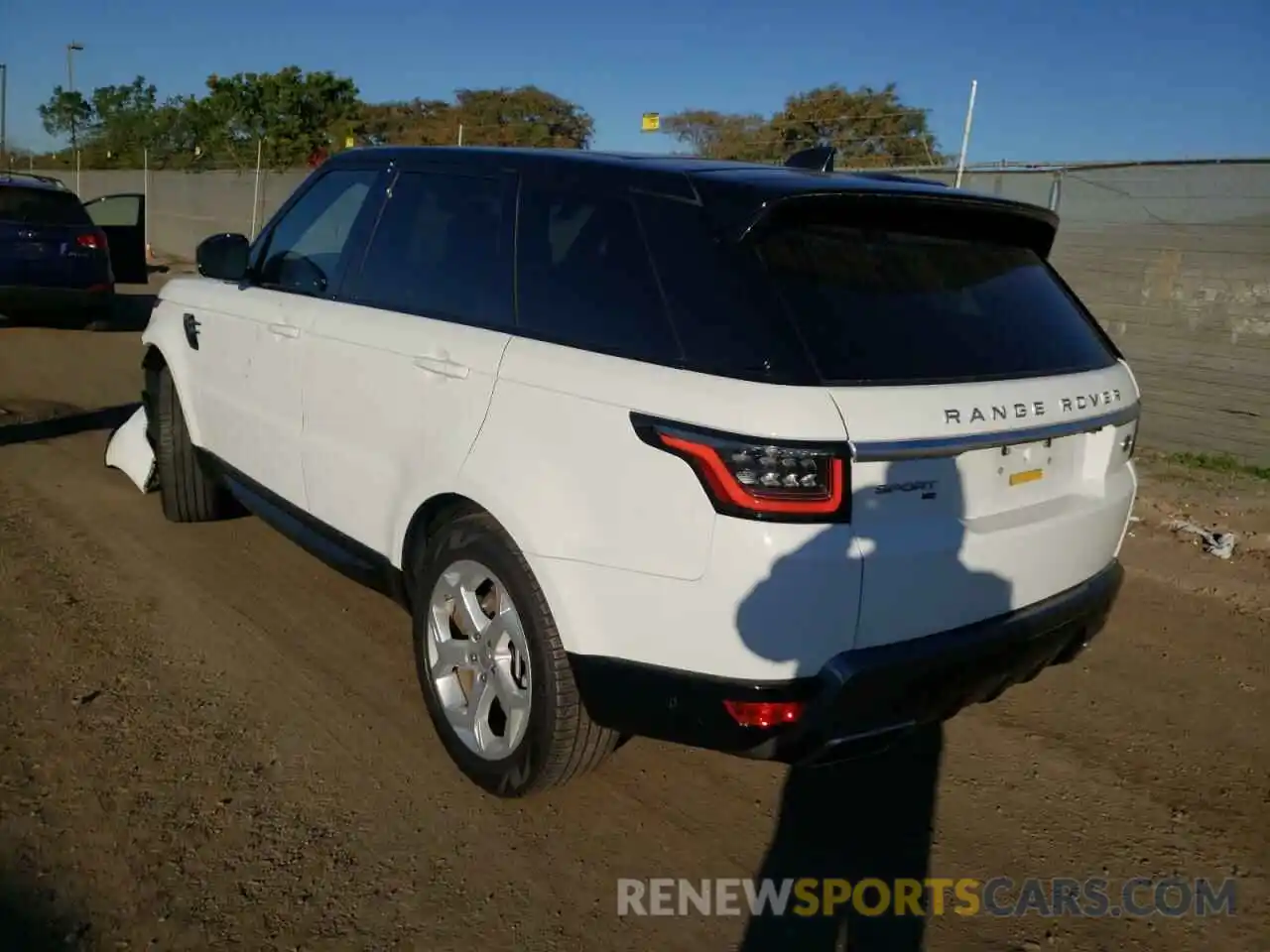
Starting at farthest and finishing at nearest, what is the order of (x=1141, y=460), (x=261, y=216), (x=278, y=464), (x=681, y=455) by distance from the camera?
1. (x=261, y=216)
2. (x=1141, y=460)
3. (x=278, y=464)
4. (x=681, y=455)

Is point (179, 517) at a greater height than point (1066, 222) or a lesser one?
lesser

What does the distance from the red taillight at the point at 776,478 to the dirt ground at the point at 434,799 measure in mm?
1100

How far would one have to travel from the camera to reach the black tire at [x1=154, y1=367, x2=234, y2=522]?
5211mm

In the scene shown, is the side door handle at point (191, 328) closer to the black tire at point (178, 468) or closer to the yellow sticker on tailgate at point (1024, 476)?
the black tire at point (178, 468)

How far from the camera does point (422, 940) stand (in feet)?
8.38

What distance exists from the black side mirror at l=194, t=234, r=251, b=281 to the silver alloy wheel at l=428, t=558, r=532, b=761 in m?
2.12

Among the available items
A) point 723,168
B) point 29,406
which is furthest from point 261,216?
point 723,168

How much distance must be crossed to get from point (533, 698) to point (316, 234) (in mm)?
2360

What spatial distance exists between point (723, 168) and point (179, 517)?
3667mm

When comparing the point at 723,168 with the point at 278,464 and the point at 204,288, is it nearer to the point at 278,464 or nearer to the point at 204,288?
the point at 278,464

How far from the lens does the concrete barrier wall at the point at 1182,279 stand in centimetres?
779

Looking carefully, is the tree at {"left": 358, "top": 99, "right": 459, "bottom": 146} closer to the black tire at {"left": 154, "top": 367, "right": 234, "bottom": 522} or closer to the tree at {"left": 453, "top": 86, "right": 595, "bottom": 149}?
the tree at {"left": 453, "top": 86, "right": 595, "bottom": 149}

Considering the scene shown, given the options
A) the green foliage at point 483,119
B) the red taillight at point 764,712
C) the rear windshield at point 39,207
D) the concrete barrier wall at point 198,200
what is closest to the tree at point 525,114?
the green foliage at point 483,119

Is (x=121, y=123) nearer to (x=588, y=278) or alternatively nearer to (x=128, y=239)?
(x=128, y=239)
